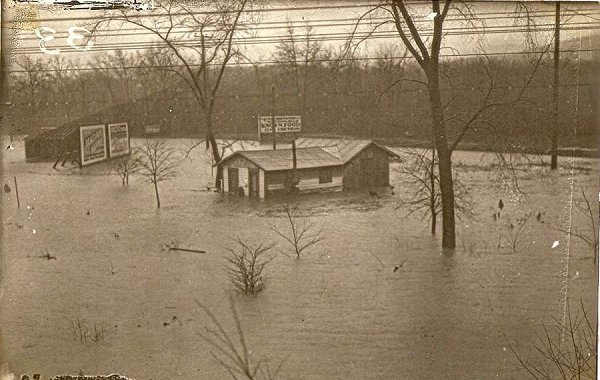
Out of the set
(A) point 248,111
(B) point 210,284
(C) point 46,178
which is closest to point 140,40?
(A) point 248,111

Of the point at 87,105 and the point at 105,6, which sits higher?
the point at 105,6

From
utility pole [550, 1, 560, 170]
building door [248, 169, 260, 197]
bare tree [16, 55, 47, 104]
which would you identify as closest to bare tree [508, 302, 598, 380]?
utility pole [550, 1, 560, 170]

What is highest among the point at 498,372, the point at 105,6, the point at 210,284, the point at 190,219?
the point at 105,6

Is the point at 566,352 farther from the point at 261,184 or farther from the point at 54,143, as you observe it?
the point at 54,143

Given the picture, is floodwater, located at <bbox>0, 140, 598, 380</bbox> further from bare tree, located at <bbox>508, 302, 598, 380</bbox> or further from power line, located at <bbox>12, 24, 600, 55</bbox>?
power line, located at <bbox>12, 24, 600, 55</bbox>

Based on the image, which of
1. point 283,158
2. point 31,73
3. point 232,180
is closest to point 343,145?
point 283,158

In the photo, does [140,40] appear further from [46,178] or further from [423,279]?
[423,279]

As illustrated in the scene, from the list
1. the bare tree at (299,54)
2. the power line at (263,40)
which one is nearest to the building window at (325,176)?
the bare tree at (299,54)
